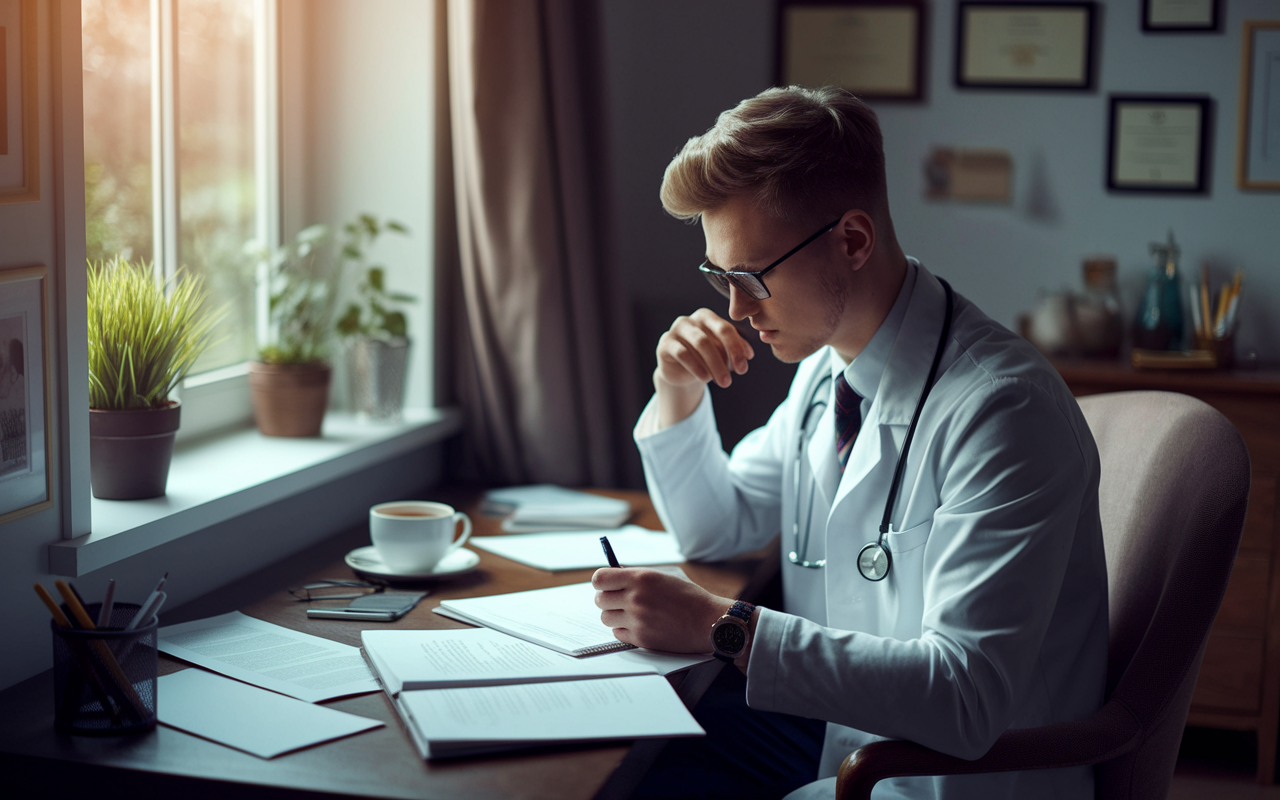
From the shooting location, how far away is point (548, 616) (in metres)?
1.36

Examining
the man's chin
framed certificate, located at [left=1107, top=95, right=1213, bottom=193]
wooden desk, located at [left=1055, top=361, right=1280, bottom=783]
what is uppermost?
framed certificate, located at [left=1107, top=95, right=1213, bottom=193]

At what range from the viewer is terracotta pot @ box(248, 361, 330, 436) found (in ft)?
6.25

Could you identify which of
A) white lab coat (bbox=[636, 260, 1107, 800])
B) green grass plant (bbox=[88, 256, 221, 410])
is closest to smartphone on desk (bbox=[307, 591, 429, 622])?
green grass plant (bbox=[88, 256, 221, 410])

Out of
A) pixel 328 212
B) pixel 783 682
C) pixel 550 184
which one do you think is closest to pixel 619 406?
pixel 550 184

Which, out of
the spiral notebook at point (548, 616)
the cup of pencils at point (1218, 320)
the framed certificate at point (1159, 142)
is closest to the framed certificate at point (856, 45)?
the framed certificate at point (1159, 142)

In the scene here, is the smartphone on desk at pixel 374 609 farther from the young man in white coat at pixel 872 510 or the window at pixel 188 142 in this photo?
the window at pixel 188 142

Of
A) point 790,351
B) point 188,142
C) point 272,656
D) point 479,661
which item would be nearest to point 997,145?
point 790,351

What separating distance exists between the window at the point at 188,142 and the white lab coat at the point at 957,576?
3.70ft

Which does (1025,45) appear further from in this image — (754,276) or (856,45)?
(754,276)

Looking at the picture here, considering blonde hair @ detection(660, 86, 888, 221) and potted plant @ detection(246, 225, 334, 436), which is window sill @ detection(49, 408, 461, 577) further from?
blonde hair @ detection(660, 86, 888, 221)

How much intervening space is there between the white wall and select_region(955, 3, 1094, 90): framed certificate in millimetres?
1570

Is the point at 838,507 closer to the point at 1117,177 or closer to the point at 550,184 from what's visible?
the point at 550,184

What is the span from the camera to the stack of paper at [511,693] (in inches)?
40.6

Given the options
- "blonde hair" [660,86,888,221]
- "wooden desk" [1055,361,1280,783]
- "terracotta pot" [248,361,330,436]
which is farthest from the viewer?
"wooden desk" [1055,361,1280,783]
